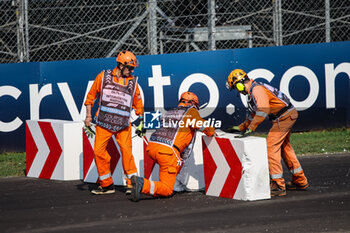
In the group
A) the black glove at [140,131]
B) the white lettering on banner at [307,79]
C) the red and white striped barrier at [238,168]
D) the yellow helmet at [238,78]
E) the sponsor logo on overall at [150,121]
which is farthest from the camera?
the white lettering on banner at [307,79]

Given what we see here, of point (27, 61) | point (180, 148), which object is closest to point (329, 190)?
point (180, 148)

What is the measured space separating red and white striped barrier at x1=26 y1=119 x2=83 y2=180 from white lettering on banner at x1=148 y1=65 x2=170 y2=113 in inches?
115

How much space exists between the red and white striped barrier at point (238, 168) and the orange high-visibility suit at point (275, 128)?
14.6 inches

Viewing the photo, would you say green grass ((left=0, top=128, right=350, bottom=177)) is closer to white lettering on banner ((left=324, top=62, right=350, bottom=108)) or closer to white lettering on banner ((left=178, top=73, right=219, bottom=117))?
white lettering on banner ((left=324, top=62, right=350, bottom=108))

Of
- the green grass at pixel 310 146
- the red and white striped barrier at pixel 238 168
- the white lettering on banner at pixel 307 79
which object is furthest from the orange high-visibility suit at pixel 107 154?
the white lettering on banner at pixel 307 79

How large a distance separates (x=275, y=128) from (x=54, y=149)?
3674 millimetres

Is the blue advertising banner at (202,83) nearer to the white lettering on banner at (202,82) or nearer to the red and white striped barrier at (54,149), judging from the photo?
the white lettering on banner at (202,82)

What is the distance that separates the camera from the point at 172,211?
24.7 ft

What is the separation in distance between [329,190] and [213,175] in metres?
1.62

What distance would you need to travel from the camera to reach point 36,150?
10328mm

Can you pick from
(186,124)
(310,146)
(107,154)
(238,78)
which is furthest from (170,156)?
Result: (310,146)

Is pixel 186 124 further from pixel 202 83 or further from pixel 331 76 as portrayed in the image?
pixel 331 76

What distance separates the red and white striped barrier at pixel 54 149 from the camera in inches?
392

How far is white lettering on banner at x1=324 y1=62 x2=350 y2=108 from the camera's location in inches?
511
